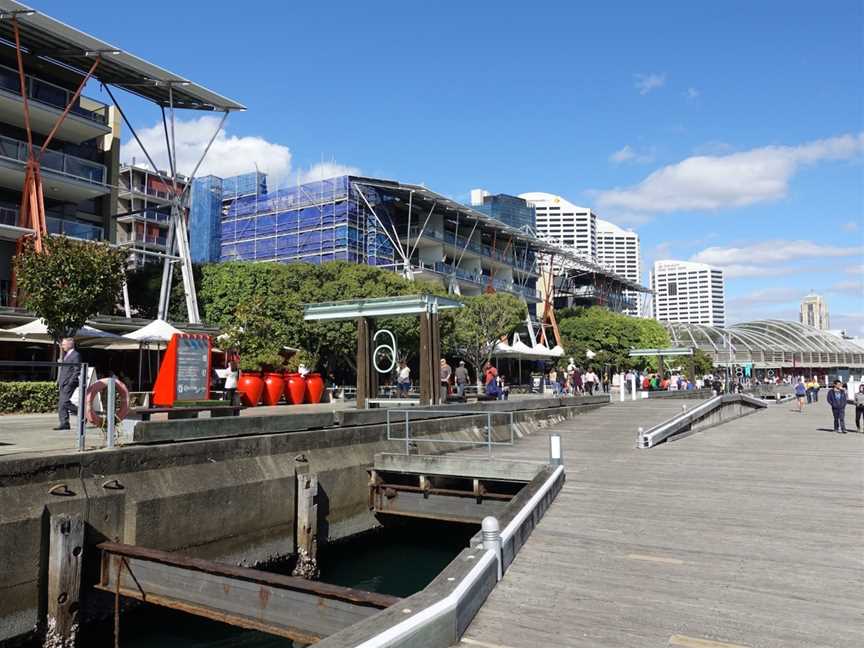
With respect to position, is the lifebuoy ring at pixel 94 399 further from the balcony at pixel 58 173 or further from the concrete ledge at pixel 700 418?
the balcony at pixel 58 173

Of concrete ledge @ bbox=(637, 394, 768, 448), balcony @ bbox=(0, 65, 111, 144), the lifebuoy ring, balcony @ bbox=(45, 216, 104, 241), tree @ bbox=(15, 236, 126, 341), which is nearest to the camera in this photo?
the lifebuoy ring

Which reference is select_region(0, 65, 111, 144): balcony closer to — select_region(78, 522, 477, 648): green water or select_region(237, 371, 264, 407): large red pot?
select_region(237, 371, 264, 407): large red pot

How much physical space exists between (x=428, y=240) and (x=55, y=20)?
31.4m

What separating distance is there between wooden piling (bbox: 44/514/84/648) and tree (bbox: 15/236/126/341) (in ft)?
48.5

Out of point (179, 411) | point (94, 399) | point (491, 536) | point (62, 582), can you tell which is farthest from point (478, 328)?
Result: point (491, 536)

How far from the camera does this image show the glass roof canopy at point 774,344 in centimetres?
9918

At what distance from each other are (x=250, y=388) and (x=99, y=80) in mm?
24418

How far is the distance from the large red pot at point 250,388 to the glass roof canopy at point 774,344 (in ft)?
285

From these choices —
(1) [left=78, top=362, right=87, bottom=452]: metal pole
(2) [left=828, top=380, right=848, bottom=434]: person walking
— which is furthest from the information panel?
(2) [left=828, top=380, right=848, bottom=434]: person walking

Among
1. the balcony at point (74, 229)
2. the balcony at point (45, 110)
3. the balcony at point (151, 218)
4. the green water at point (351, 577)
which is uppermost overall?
the balcony at point (151, 218)

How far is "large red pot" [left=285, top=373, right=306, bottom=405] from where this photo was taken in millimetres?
21188

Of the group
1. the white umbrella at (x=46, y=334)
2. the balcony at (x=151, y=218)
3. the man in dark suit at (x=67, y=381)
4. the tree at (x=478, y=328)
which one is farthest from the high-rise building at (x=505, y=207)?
the man in dark suit at (x=67, y=381)

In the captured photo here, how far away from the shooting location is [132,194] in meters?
60.9

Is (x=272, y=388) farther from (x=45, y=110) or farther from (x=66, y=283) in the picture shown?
(x=45, y=110)
